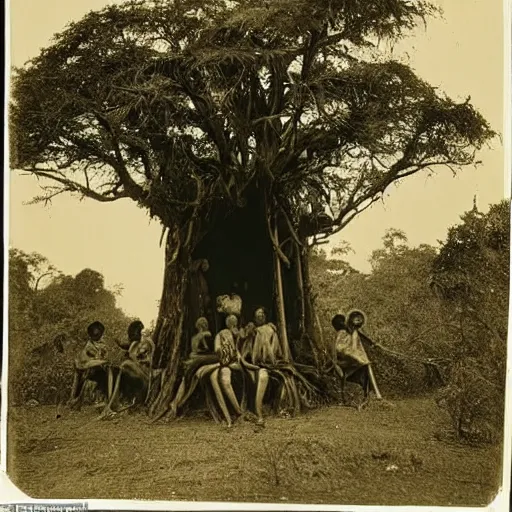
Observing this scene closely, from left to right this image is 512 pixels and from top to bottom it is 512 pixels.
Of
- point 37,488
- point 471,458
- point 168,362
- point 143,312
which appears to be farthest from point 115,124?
point 471,458

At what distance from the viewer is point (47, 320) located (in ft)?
21.5

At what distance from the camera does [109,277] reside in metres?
6.57

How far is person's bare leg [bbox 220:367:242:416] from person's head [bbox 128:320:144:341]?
2.55ft

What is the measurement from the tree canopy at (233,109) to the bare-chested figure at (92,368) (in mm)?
1168

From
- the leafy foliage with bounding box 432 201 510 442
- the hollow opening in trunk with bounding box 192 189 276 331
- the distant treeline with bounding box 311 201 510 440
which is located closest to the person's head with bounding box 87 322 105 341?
the hollow opening in trunk with bounding box 192 189 276 331

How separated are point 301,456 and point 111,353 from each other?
184 cm

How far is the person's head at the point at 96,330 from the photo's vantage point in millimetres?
6574

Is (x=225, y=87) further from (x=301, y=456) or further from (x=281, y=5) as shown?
(x=301, y=456)

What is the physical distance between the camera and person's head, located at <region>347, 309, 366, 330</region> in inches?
259

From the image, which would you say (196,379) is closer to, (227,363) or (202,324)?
(227,363)

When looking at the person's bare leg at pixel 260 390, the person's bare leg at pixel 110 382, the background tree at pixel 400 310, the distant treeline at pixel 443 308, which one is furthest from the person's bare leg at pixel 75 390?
the background tree at pixel 400 310

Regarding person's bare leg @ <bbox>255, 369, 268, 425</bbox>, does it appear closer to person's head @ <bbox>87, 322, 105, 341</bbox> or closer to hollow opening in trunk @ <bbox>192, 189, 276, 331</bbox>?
hollow opening in trunk @ <bbox>192, 189, 276, 331</bbox>

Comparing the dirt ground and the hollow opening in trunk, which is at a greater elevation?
the hollow opening in trunk

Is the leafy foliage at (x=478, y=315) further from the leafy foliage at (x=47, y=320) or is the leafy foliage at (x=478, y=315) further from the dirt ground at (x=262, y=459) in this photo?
the leafy foliage at (x=47, y=320)
